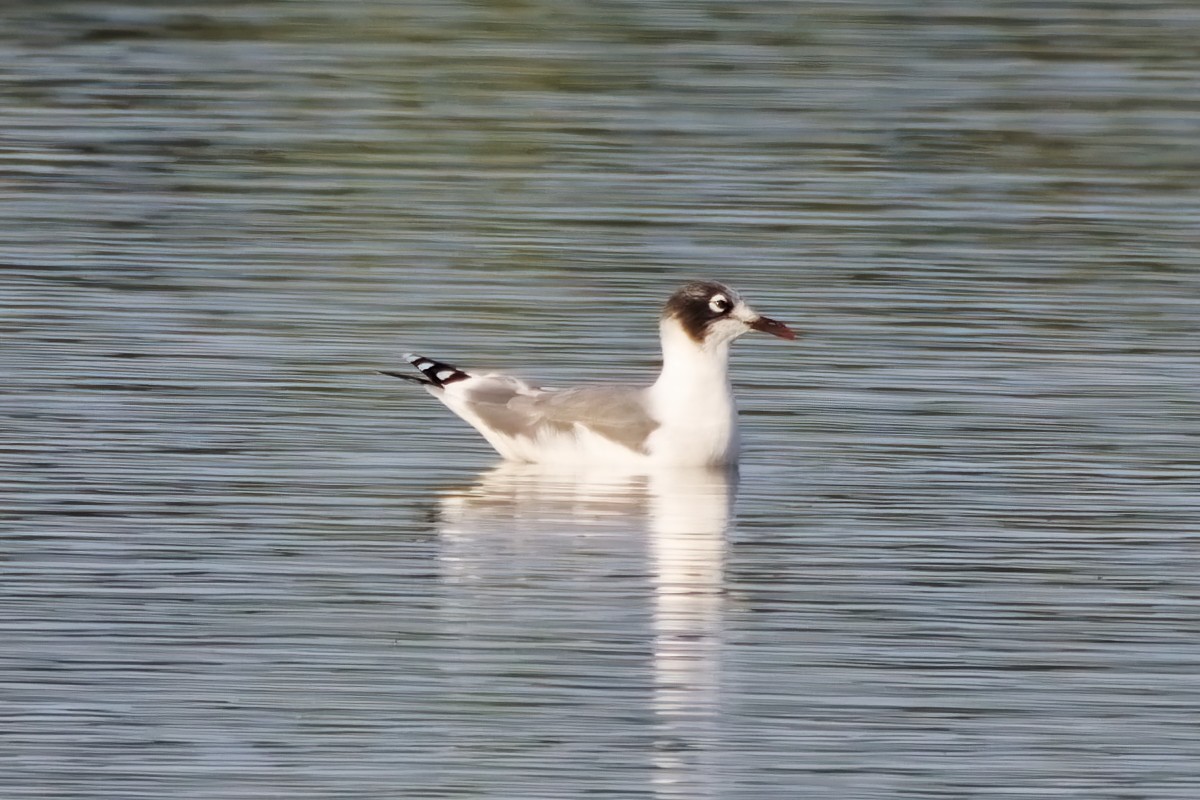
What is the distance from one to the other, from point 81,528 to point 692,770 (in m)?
3.45

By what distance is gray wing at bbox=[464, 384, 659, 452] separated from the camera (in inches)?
498

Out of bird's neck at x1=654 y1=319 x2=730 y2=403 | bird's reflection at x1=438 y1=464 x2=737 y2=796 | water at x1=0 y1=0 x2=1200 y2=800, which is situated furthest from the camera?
bird's neck at x1=654 y1=319 x2=730 y2=403

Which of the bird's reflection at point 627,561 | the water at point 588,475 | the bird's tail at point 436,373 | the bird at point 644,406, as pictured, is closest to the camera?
the water at point 588,475

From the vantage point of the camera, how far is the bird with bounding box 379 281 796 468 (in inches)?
498

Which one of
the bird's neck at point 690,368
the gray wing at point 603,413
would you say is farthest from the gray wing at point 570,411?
the bird's neck at point 690,368

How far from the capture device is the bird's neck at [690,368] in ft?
41.8

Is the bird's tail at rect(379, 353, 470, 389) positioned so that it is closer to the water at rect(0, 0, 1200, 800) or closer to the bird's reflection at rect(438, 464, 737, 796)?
the water at rect(0, 0, 1200, 800)

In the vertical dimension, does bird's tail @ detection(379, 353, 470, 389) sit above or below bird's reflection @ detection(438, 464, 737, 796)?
above

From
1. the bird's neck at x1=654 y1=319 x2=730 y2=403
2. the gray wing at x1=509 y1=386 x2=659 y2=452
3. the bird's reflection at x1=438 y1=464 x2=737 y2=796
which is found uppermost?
the bird's neck at x1=654 y1=319 x2=730 y2=403

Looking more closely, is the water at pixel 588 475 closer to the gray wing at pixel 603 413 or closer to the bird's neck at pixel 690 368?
the gray wing at pixel 603 413

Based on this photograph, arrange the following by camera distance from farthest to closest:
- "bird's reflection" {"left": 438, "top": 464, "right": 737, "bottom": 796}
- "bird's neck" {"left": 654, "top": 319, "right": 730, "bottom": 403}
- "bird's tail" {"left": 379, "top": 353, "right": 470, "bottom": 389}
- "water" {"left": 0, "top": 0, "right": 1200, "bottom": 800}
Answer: "bird's tail" {"left": 379, "top": 353, "right": 470, "bottom": 389} < "bird's neck" {"left": 654, "top": 319, "right": 730, "bottom": 403} < "bird's reflection" {"left": 438, "top": 464, "right": 737, "bottom": 796} < "water" {"left": 0, "top": 0, "right": 1200, "bottom": 800}

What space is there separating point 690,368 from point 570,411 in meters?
0.56

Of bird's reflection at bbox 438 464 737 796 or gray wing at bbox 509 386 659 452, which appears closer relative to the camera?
bird's reflection at bbox 438 464 737 796

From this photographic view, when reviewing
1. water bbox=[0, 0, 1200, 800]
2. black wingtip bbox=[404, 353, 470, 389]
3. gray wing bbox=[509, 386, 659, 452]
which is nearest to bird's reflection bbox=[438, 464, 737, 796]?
water bbox=[0, 0, 1200, 800]
